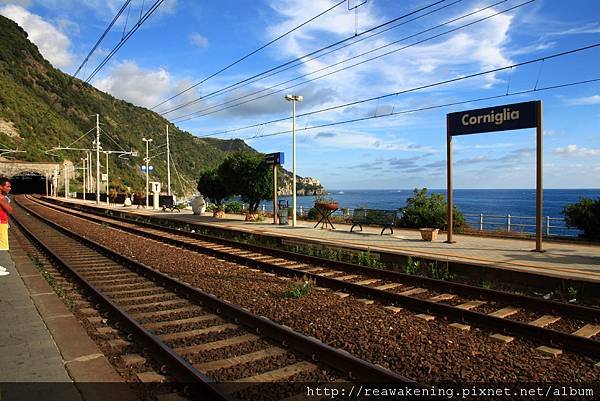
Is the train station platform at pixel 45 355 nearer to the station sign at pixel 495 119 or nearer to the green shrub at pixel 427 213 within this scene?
the station sign at pixel 495 119

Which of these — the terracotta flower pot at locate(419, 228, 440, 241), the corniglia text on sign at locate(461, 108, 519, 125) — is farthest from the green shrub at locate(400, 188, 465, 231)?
the corniglia text on sign at locate(461, 108, 519, 125)

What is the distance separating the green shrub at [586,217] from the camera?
15914 millimetres

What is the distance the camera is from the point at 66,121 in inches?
4569

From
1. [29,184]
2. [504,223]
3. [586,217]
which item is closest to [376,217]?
[586,217]

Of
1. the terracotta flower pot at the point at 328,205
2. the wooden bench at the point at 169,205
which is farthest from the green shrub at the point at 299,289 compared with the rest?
the wooden bench at the point at 169,205

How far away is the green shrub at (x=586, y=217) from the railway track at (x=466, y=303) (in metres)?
10.1

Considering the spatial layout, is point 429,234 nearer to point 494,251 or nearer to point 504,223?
point 494,251

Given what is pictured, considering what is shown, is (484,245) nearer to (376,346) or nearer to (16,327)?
(376,346)

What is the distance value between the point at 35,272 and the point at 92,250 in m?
4.94

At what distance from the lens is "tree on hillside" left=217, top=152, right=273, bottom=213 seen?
2662 centimetres

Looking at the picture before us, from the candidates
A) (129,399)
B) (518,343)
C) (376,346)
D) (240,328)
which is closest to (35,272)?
(240,328)

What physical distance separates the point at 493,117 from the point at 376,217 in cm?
668

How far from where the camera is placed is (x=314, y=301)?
7949mm

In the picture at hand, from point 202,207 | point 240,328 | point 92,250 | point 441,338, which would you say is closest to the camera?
point 441,338
